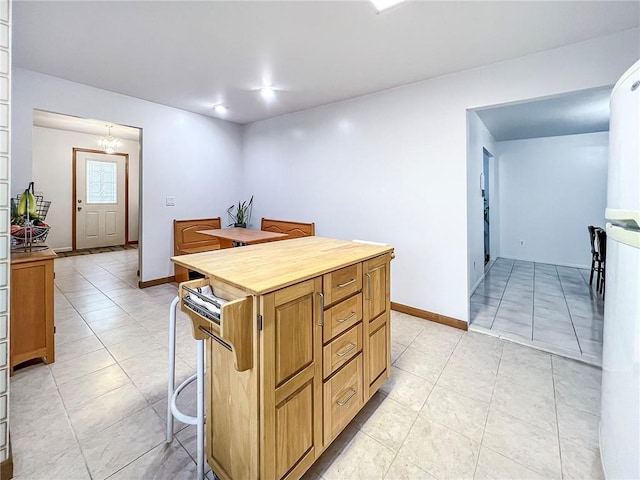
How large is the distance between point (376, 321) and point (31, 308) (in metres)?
2.41

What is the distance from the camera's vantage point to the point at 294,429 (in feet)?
3.77

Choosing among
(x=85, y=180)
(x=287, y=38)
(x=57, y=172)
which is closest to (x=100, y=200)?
(x=85, y=180)

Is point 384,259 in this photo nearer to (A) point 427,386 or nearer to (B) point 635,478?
(A) point 427,386

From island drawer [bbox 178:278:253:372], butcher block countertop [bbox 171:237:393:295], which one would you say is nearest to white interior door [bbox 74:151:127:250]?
butcher block countertop [bbox 171:237:393:295]

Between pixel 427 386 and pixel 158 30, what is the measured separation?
324 centimetres

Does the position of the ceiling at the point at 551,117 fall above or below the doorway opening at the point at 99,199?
above

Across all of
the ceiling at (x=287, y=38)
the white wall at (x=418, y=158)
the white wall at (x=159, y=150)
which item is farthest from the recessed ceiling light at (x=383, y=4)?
the white wall at (x=159, y=150)

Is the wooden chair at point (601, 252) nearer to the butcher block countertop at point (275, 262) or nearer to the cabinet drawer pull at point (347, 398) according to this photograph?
the butcher block countertop at point (275, 262)

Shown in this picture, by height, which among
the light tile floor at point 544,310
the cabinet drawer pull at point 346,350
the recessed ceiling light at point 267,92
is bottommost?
the light tile floor at point 544,310

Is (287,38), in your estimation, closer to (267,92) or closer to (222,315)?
(267,92)

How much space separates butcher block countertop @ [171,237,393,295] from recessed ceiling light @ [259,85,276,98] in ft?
7.20

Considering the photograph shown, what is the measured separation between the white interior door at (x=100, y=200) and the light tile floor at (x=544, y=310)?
753 centimetres

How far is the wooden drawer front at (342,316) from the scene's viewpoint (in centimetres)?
129

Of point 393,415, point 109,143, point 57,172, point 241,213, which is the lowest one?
point 393,415
